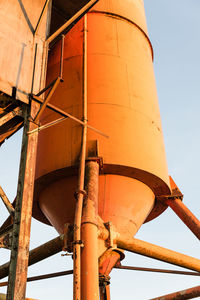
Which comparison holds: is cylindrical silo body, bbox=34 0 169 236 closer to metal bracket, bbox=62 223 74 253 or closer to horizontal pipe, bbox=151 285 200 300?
metal bracket, bbox=62 223 74 253

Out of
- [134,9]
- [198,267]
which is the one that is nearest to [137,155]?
[198,267]

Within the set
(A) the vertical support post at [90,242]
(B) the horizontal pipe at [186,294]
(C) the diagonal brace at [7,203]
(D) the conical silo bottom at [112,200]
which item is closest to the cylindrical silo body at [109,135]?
(D) the conical silo bottom at [112,200]

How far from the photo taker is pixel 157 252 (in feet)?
25.7

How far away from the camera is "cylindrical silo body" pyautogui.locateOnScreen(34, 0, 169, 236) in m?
7.71

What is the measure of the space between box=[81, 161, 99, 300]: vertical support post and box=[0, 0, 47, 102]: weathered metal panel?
2.05 meters

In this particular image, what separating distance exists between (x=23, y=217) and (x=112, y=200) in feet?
10.2

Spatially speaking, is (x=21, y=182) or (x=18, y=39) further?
(x=18, y=39)

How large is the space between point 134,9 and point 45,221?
6.15 m

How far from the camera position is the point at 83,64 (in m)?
8.55

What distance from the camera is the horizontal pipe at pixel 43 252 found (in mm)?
7329

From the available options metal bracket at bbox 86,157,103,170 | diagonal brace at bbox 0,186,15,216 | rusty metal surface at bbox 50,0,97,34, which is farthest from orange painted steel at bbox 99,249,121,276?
rusty metal surface at bbox 50,0,97,34

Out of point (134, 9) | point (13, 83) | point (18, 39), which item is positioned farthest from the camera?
point (134, 9)

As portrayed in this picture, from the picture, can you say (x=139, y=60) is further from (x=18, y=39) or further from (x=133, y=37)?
(x=18, y=39)

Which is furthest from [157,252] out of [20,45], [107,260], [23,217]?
[20,45]
